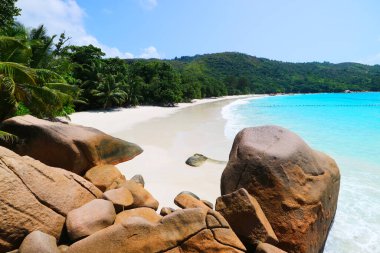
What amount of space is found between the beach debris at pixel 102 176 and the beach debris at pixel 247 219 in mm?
2762

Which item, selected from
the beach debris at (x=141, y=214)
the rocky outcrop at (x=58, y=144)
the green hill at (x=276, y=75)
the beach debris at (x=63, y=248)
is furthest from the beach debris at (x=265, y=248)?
the green hill at (x=276, y=75)

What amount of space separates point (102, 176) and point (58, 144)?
131cm

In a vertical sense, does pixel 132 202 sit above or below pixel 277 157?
below

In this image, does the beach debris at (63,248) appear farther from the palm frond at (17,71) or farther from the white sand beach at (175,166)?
the palm frond at (17,71)

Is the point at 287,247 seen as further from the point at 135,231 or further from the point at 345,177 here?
the point at 345,177

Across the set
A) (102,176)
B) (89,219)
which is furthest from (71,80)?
(89,219)

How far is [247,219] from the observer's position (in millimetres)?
4516

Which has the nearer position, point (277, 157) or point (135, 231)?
point (135, 231)

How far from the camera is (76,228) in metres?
4.16

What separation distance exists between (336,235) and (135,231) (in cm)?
451

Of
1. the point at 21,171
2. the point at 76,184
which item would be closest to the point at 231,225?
the point at 76,184

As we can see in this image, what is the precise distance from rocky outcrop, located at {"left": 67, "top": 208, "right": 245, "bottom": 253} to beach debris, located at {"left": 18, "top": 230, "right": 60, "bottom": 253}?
254 mm

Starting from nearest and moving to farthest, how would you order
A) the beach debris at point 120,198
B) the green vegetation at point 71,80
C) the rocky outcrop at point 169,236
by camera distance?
the rocky outcrop at point 169,236 < the beach debris at point 120,198 < the green vegetation at point 71,80

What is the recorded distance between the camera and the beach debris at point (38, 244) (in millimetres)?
3713
